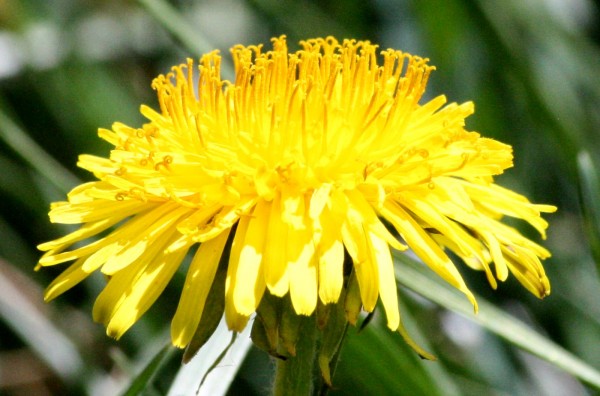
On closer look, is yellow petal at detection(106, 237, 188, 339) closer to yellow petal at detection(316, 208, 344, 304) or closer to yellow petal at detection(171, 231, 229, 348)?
yellow petal at detection(171, 231, 229, 348)

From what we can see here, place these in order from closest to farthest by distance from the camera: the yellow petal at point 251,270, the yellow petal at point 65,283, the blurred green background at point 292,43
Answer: the yellow petal at point 251,270
the yellow petal at point 65,283
the blurred green background at point 292,43

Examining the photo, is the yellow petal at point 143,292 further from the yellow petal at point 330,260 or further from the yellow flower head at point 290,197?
the yellow petal at point 330,260

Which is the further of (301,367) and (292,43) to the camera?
(292,43)

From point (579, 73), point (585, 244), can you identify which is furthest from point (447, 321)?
point (579, 73)

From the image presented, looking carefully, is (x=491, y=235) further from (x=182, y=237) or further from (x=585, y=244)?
(x=585, y=244)

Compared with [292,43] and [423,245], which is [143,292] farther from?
[292,43]

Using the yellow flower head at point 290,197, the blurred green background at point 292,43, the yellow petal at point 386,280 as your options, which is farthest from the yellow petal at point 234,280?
the blurred green background at point 292,43

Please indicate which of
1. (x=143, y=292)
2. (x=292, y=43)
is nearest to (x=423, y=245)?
(x=143, y=292)
